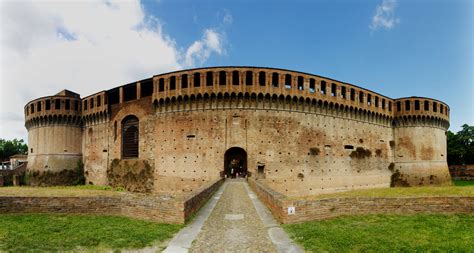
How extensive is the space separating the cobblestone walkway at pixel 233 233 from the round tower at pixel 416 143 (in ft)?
88.5

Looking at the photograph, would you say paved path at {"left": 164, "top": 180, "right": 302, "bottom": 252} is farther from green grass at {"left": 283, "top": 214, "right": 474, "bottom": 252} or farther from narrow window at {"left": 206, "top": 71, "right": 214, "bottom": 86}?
narrow window at {"left": 206, "top": 71, "right": 214, "bottom": 86}

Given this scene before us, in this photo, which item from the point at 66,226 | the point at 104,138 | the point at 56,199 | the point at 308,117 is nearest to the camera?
the point at 66,226

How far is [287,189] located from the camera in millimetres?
22094

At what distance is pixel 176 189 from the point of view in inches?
878

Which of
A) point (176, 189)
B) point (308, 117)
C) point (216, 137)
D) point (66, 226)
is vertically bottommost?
point (176, 189)

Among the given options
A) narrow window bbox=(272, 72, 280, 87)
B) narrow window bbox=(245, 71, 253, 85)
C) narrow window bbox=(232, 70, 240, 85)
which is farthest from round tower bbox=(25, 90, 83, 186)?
narrow window bbox=(272, 72, 280, 87)

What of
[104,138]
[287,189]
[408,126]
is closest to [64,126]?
[104,138]

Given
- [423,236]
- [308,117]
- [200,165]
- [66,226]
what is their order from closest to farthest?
[423,236] → [66,226] → [200,165] → [308,117]

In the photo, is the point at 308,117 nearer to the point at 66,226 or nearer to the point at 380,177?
the point at 380,177

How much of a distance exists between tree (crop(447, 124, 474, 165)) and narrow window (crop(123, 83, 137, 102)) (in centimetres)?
4428

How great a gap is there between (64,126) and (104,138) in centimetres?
560

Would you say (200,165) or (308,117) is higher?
(308,117)

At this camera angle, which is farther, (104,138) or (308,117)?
(104,138)

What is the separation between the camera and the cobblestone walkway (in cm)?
556
